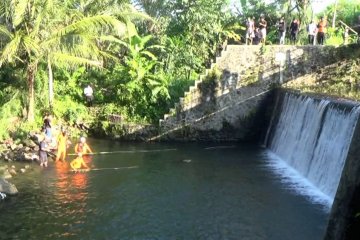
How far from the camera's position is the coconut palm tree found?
1997 cm

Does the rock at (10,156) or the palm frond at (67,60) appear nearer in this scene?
the rock at (10,156)

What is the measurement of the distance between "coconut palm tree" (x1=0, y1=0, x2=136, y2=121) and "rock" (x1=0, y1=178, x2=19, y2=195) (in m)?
7.10

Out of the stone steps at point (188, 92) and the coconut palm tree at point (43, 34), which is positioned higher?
the coconut palm tree at point (43, 34)

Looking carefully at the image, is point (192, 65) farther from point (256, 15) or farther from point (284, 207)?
point (284, 207)

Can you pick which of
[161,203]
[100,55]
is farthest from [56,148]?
[161,203]

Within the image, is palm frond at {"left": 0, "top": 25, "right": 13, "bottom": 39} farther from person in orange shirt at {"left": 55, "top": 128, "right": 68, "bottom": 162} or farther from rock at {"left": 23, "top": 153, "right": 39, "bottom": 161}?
rock at {"left": 23, "top": 153, "right": 39, "bottom": 161}

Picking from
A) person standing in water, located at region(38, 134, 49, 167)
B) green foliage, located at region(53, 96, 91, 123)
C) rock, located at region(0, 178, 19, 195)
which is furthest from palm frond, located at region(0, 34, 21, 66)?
rock, located at region(0, 178, 19, 195)

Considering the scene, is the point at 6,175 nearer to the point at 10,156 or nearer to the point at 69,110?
the point at 10,156

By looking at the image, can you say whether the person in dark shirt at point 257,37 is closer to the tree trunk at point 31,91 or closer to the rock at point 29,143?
the tree trunk at point 31,91

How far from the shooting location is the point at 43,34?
21.0 metres

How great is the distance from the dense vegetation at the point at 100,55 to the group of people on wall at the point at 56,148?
2.62m

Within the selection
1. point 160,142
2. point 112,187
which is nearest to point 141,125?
point 160,142

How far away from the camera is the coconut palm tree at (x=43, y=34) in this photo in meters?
20.0

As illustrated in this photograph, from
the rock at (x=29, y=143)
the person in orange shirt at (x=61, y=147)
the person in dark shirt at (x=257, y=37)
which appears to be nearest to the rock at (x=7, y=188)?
the person in orange shirt at (x=61, y=147)
